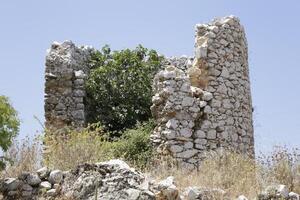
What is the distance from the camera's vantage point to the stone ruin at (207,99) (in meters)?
14.2

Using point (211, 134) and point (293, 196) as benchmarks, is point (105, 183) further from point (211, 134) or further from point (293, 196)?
point (211, 134)

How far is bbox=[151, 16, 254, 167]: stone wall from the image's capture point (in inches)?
558

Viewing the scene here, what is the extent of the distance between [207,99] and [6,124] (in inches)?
207

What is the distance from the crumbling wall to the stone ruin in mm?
3474

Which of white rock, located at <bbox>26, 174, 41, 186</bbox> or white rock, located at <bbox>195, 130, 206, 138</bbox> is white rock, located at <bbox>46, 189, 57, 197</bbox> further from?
white rock, located at <bbox>195, 130, 206, 138</bbox>

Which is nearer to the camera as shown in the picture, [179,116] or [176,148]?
[176,148]

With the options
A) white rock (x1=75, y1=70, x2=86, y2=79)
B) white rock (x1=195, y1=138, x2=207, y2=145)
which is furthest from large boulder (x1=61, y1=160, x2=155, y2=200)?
white rock (x1=75, y1=70, x2=86, y2=79)

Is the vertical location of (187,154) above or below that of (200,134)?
below

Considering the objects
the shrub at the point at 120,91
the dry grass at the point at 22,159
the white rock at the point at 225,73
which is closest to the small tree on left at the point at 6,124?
the dry grass at the point at 22,159

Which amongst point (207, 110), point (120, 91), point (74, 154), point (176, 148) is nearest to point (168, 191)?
point (74, 154)

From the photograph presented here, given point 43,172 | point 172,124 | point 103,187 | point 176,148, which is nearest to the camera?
point 103,187

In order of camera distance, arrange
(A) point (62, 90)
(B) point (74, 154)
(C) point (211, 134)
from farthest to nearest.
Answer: (A) point (62, 90) < (C) point (211, 134) < (B) point (74, 154)

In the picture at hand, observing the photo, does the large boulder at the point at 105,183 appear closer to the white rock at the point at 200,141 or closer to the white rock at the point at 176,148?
the white rock at the point at 176,148

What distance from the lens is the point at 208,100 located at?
1470 centimetres
